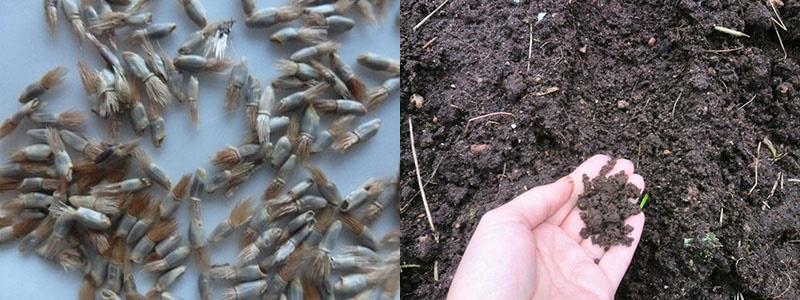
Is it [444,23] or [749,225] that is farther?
[444,23]

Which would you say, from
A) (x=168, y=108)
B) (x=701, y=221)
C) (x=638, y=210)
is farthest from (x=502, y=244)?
(x=168, y=108)

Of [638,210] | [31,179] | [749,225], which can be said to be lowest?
[749,225]

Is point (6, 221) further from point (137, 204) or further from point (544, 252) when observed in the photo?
point (544, 252)

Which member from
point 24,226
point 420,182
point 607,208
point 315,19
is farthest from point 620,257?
point 24,226

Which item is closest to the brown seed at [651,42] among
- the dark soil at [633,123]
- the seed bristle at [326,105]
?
the dark soil at [633,123]

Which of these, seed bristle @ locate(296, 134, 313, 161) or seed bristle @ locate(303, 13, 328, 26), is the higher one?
seed bristle @ locate(303, 13, 328, 26)

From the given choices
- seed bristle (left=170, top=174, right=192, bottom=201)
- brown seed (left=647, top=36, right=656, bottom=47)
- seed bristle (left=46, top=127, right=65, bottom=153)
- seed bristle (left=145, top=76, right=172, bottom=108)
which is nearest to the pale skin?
brown seed (left=647, top=36, right=656, bottom=47)

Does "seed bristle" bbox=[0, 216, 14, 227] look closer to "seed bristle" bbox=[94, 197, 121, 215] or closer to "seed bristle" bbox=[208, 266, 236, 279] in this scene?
"seed bristle" bbox=[94, 197, 121, 215]

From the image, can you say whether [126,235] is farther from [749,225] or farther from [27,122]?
[749,225]
